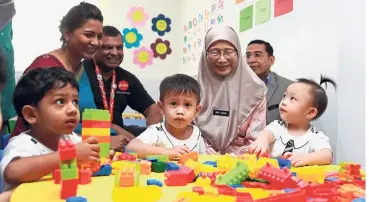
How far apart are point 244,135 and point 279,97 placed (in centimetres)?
37

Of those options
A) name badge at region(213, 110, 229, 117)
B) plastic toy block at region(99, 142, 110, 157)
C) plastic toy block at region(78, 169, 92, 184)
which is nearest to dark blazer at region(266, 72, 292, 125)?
name badge at region(213, 110, 229, 117)

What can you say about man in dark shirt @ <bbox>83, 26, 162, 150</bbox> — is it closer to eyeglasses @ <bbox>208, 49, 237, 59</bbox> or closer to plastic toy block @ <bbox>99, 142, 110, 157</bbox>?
eyeglasses @ <bbox>208, 49, 237, 59</bbox>

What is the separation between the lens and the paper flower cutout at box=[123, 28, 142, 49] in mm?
3943

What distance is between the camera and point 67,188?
2.45ft

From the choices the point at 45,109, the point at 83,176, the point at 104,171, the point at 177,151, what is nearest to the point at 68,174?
the point at 83,176

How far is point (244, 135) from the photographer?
186cm

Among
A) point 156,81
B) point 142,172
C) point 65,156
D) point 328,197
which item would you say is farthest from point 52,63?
point 156,81

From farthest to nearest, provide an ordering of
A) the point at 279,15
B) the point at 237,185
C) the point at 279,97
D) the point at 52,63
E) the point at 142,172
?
the point at 279,15 → the point at 279,97 → the point at 52,63 → the point at 142,172 → the point at 237,185

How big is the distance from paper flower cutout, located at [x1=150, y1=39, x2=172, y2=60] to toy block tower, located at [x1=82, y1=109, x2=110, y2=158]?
2980 millimetres

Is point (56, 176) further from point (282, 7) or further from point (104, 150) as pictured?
point (282, 7)

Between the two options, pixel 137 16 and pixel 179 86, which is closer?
pixel 179 86

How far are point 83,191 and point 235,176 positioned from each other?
0.33 meters

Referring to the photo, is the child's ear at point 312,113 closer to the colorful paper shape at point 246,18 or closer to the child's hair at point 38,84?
the child's hair at point 38,84

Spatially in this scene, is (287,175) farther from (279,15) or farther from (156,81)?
(156,81)
